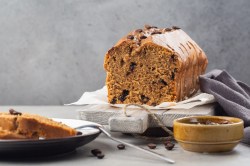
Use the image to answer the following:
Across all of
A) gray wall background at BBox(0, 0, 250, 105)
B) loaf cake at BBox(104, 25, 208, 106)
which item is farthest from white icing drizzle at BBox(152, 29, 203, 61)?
gray wall background at BBox(0, 0, 250, 105)

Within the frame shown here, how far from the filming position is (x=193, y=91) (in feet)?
9.75

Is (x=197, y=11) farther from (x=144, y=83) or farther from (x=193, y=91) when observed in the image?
(x=144, y=83)

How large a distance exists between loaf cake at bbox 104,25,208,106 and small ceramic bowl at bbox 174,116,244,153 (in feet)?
1.49

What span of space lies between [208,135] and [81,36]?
174 cm

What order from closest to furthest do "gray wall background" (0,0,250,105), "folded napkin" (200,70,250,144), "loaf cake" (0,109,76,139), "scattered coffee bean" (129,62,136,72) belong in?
"loaf cake" (0,109,76,139), "folded napkin" (200,70,250,144), "scattered coffee bean" (129,62,136,72), "gray wall background" (0,0,250,105)

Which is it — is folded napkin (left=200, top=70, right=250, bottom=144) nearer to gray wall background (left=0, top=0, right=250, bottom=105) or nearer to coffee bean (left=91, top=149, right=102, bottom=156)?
coffee bean (left=91, top=149, right=102, bottom=156)

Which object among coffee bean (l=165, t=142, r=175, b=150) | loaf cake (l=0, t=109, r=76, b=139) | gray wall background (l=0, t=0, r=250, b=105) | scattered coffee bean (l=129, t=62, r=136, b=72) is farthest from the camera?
gray wall background (l=0, t=0, r=250, b=105)

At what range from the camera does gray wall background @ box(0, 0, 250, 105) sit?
3598mm

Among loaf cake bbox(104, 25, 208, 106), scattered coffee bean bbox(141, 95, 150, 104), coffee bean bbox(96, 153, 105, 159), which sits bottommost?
coffee bean bbox(96, 153, 105, 159)

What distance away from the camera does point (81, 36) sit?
371 cm

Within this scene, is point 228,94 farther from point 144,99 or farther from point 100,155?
point 100,155

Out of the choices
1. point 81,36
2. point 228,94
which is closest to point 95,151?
point 228,94

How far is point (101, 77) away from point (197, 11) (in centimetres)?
64

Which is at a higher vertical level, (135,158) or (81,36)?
(81,36)
